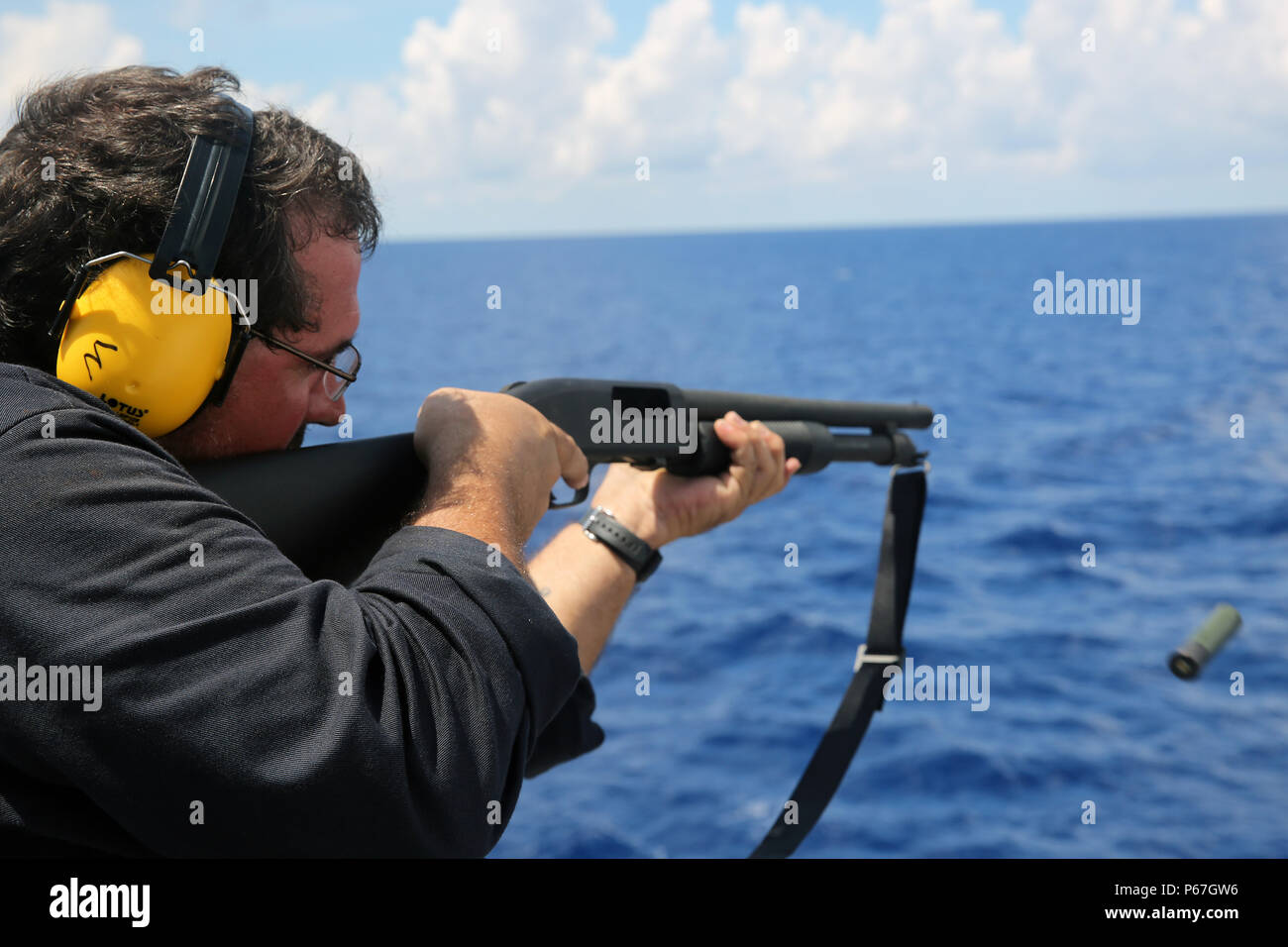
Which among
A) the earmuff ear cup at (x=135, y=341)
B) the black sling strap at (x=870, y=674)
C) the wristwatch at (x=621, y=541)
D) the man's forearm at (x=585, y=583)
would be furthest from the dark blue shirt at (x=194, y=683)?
the black sling strap at (x=870, y=674)

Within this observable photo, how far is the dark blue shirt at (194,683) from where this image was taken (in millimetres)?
1278

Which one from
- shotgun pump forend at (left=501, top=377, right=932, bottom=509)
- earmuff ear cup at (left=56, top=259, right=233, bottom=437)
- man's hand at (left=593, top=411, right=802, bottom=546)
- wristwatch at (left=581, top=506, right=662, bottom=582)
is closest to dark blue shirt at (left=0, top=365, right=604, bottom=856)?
earmuff ear cup at (left=56, top=259, right=233, bottom=437)

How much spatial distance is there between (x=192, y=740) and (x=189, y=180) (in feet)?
2.97

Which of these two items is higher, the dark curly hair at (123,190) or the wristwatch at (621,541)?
the dark curly hair at (123,190)

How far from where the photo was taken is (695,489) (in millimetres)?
3348

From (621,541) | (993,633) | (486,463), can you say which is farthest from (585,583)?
(993,633)

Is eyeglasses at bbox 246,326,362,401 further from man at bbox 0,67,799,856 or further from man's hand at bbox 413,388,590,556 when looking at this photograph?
man's hand at bbox 413,388,590,556

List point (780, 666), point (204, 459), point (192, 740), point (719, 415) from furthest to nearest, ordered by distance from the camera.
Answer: point (780, 666), point (719, 415), point (204, 459), point (192, 740)

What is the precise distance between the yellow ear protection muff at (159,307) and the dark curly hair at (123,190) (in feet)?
0.13

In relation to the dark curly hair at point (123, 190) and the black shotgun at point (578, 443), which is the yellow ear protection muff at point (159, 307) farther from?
the black shotgun at point (578, 443)

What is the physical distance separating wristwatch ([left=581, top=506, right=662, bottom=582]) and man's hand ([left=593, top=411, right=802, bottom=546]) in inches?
3.2
